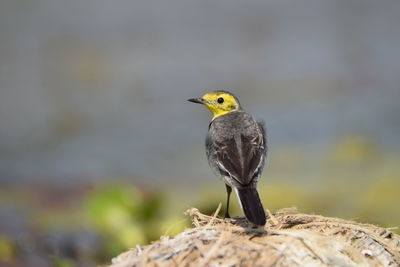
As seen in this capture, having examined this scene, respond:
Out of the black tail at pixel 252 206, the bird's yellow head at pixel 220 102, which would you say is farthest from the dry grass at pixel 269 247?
the bird's yellow head at pixel 220 102

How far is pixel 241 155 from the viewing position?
332 inches

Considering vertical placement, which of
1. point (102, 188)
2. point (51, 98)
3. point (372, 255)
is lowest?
point (372, 255)

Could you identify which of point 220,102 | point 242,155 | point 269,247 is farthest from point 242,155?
point 220,102

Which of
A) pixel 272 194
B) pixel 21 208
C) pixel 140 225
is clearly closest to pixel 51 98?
pixel 21 208

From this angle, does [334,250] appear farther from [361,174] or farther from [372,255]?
[361,174]

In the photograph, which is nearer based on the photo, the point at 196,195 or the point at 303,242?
the point at 303,242

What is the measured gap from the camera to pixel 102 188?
12.5 m

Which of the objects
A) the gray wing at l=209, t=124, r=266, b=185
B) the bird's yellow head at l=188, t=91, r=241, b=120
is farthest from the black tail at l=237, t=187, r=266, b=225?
Result: the bird's yellow head at l=188, t=91, r=241, b=120

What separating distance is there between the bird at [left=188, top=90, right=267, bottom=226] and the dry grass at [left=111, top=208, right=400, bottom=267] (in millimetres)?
213

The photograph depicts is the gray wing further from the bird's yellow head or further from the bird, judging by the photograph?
the bird's yellow head

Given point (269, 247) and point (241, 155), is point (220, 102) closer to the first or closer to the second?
point (241, 155)

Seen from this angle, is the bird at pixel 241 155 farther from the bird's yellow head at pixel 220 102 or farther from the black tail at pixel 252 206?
the bird's yellow head at pixel 220 102

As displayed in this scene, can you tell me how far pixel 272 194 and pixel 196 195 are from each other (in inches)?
50.2

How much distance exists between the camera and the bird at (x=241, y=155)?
7621 millimetres
